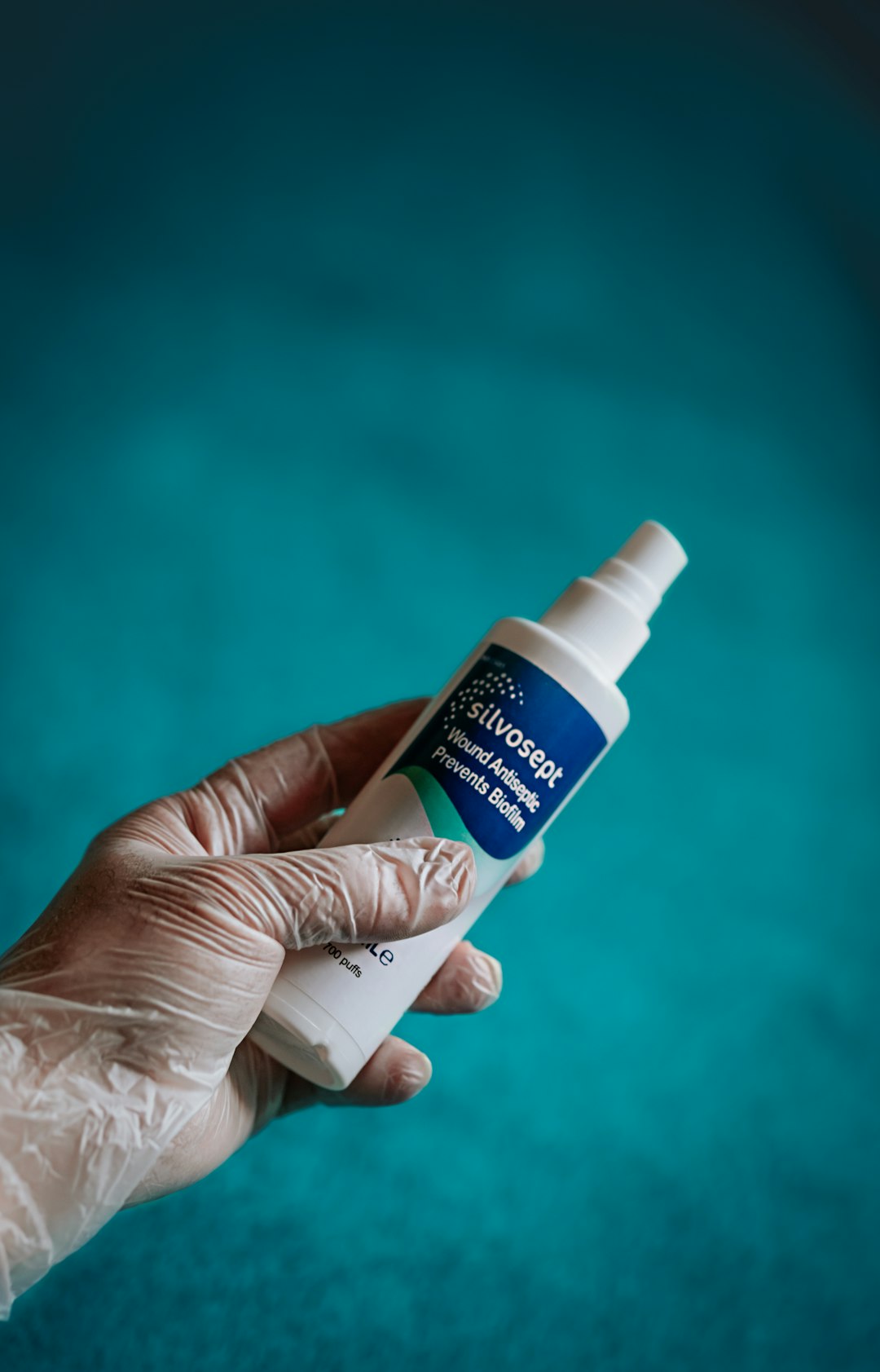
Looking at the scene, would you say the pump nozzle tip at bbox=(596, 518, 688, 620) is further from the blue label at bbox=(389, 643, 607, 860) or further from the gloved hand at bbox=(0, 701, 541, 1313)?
the gloved hand at bbox=(0, 701, 541, 1313)

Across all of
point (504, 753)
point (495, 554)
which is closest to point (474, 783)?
point (504, 753)

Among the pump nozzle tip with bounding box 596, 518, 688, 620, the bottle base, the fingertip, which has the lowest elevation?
the fingertip

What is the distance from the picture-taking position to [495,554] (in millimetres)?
1693

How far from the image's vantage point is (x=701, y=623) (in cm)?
167

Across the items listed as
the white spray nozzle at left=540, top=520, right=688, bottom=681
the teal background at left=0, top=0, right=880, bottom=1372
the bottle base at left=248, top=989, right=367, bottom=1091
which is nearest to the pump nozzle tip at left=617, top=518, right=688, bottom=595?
the white spray nozzle at left=540, top=520, right=688, bottom=681

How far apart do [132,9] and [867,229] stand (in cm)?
137

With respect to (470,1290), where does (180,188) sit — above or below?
above

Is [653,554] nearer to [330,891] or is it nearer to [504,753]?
[504,753]

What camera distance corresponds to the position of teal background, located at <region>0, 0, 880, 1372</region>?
1257 millimetres

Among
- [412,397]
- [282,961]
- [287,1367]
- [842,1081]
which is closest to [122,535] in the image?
[412,397]

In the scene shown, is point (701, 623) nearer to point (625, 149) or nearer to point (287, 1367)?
point (625, 149)

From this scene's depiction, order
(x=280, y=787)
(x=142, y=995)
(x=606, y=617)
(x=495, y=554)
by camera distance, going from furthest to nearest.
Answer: (x=495, y=554), (x=280, y=787), (x=606, y=617), (x=142, y=995)

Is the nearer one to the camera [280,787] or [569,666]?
[569,666]

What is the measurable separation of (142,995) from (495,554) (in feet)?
3.56
